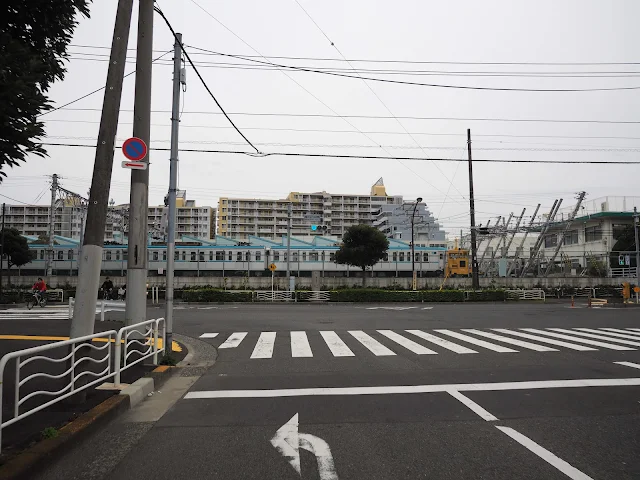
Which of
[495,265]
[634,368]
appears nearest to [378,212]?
[495,265]

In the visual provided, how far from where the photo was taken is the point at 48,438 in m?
3.96

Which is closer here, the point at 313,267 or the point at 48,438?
the point at 48,438

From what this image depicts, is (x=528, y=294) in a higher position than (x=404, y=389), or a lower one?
lower

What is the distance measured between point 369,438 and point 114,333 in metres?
3.73

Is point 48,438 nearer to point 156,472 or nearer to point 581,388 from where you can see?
point 156,472

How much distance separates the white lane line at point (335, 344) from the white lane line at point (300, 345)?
0.54 meters

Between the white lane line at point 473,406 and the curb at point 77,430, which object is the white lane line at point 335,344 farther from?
the curb at point 77,430

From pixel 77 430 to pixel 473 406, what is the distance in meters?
4.54

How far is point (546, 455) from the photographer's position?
399cm

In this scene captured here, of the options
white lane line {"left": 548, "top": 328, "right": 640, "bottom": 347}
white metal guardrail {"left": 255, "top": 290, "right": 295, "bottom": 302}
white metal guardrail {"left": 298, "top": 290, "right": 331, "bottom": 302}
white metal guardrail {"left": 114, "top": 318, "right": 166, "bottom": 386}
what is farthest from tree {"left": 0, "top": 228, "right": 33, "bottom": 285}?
white lane line {"left": 548, "top": 328, "right": 640, "bottom": 347}

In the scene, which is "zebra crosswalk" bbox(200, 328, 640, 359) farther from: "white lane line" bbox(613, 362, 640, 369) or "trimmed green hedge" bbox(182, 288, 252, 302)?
"trimmed green hedge" bbox(182, 288, 252, 302)

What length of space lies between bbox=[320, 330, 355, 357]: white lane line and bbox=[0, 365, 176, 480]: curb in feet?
14.0

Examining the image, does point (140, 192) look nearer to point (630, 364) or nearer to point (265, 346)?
point (265, 346)

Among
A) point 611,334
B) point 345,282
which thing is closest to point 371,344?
point 611,334
